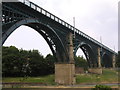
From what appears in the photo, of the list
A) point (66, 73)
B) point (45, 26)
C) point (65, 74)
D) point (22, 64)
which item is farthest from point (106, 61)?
point (45, 26)

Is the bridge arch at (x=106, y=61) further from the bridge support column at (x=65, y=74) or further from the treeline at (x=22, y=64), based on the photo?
the bridge support column at (x=65, y=74)

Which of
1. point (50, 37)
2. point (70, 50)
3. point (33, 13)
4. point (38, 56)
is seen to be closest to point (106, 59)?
point (38, 56)

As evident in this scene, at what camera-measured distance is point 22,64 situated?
7844 centimetres

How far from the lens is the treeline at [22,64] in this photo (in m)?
75.1

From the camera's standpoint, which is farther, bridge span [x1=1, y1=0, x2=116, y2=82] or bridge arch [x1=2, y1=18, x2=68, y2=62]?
bridge arch [x1=2, y1=18, x2=68, y2=62]

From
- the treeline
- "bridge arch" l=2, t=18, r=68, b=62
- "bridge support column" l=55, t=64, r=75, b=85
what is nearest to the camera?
"bridge arch" l=2, t=18, r=68, b=62

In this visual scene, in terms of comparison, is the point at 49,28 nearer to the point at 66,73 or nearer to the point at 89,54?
the point at 66,73

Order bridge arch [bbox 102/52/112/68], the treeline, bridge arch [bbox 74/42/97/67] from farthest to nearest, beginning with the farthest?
1. bridge arch [bbox 102/52/112/68]
2. bridge arch [bbox 74/42/97/67]
3. the treeline

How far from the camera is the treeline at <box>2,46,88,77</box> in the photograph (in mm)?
75056

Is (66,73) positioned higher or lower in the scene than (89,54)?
lower

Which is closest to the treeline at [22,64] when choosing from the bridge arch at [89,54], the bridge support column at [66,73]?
the bridge arch at [89,54]

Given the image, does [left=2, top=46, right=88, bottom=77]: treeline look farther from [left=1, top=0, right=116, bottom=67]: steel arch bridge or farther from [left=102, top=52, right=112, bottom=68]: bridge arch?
[left=102, top=52, right=112, bottom=68]: bridge arch

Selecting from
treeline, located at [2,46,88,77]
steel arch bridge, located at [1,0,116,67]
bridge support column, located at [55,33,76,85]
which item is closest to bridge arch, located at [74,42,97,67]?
steel arch bridge, located at [1,0,116,67]

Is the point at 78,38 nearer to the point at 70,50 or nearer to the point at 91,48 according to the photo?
the point at 70,50
